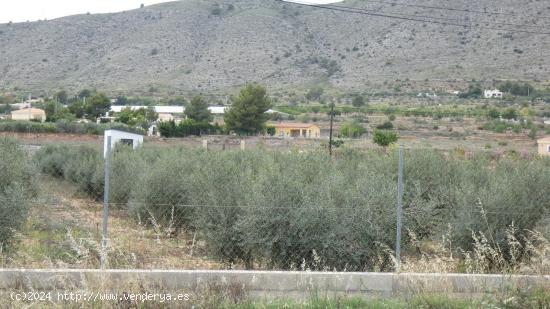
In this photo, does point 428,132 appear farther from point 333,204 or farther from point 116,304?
point 116,304

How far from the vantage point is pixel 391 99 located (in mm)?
67500

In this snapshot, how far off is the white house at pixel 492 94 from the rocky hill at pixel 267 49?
188 centimetres

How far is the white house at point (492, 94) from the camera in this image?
6531cm

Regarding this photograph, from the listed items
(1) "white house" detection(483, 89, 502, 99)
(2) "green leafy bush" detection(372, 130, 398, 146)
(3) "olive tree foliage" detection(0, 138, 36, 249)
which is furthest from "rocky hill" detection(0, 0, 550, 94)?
(3) "olive tree foliage" detection(0, 138, 36, 249)

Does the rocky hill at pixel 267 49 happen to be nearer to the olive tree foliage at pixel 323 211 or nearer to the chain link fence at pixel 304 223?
the chain link fence at pixel 304 223

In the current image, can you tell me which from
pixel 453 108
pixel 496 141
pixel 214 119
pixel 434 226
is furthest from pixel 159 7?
pixel 434 226

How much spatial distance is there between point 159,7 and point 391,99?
46.0 meters

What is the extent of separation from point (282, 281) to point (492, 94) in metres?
62.0

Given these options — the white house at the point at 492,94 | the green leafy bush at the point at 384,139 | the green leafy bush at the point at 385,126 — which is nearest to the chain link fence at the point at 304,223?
the green leafy bush at the point at 384,139

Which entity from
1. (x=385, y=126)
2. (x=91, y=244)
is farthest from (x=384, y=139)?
(x=91, y=244)

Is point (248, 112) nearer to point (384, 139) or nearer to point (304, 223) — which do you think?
point (384, 139)

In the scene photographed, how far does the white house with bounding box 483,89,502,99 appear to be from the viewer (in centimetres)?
6531

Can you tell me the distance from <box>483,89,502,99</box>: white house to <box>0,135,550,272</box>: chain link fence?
50203 millimetres

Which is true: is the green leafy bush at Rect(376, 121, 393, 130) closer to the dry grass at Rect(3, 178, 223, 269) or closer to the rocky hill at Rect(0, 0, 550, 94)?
the rocky hill at Rect(0, 0, 550, 94)
